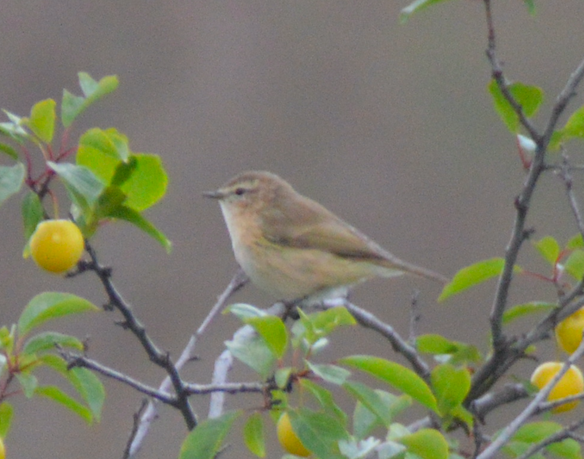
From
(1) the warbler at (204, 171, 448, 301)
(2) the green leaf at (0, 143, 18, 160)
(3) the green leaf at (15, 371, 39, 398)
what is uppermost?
(2) the green leaf at (0, 143, 18, 160)

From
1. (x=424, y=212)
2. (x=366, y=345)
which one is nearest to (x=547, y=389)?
(x=366, y=345)

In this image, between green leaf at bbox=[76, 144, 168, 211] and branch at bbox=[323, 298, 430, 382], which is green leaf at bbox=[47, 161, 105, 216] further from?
branch at bbox=[323, 298, 430, 382]

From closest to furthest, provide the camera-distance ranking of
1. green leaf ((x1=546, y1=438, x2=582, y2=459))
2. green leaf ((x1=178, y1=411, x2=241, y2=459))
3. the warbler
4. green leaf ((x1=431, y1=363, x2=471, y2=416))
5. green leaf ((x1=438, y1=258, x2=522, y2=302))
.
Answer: green leaf ((x1=178, y1=411, x2=241, y2=459))
green leaf ((x1=431, y1=363, x2=471, y2=416))
green leaf ((x1=546, y1=438, x2=582, y2=459))
green leaf ((x1=438, y1=258, x2=522, y2=302))
the warbler

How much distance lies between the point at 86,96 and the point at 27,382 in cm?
60

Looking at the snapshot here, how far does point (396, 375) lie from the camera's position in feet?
6.03

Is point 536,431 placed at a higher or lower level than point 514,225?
lower

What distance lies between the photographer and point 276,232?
4.61 meters

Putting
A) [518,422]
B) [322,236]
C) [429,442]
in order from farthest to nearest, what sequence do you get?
[322,236]
[518,422]
[429,442]

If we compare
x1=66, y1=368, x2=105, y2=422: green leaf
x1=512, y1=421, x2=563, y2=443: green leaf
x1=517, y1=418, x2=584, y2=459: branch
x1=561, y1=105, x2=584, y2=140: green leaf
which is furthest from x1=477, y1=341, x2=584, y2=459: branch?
x1=66, y1=368, x2=105, y2=422: green leaf

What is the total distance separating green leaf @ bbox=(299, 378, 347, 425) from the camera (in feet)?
5.95

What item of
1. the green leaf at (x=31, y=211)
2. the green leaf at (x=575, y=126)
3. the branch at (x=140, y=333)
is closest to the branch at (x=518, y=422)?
the green leaf at (x=575, y=126)

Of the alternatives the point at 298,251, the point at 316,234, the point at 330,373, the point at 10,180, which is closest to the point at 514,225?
the point at 330,373

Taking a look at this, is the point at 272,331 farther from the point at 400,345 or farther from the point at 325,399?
the point at 400,345

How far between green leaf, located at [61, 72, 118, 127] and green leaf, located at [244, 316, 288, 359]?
559 millimetres
